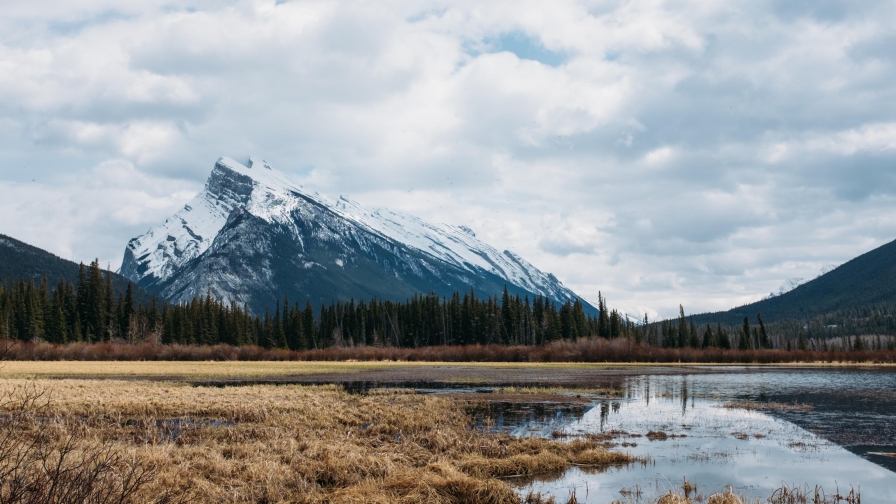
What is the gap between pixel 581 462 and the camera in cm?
Result: 2020

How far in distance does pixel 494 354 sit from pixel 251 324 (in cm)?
10200

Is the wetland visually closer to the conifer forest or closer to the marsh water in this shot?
the marsh water

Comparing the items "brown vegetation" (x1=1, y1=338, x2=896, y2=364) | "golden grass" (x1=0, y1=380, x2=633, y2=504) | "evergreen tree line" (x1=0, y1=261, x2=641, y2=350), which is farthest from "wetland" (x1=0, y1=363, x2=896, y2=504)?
"evergreen tree line" (x1=0, y1=261, x2=641, y2=350)

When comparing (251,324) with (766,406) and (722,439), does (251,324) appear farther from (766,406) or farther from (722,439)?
(722,439)

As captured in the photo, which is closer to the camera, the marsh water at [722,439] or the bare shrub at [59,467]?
the bare shrub at [59,467]

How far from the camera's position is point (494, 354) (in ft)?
407

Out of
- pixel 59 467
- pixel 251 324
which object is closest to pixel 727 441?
pixel 59 467

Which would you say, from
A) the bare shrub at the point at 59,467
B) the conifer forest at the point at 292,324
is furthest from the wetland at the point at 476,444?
the conifer forest at the point at 292,324

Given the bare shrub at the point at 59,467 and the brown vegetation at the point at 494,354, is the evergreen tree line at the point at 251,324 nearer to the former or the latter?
the brown vegetation at the point at 494,354

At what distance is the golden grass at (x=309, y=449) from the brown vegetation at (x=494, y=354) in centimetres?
8468

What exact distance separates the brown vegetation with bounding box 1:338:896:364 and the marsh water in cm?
7168

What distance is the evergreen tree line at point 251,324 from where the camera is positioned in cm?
13788

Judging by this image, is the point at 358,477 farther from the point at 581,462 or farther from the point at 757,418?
the point at 757,418

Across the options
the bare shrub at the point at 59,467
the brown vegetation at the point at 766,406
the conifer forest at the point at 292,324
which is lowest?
the brown vegetation at the point at 766,406
